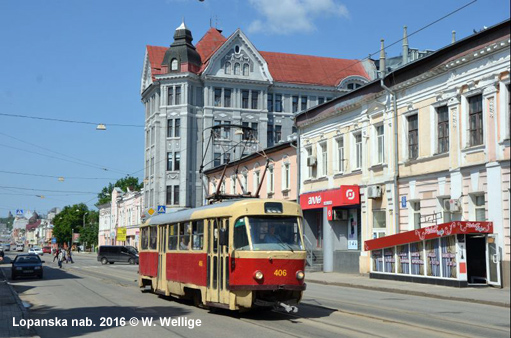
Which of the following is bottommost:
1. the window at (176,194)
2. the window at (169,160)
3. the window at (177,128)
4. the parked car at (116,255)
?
the parked car at (116,255)

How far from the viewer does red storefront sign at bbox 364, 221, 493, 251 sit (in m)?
23.1

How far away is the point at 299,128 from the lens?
133ft

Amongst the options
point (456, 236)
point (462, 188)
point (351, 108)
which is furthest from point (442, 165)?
point (351, 108)

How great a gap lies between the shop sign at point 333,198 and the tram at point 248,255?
58.9ft

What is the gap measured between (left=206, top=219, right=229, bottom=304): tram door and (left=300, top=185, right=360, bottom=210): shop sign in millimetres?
18721

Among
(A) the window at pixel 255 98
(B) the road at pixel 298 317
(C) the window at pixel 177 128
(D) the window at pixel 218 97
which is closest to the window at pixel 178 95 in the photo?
(C) the window at pixel 177 128

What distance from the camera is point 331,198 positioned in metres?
35.2

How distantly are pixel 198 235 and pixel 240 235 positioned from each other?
2456 mm

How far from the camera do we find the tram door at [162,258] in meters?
19.7

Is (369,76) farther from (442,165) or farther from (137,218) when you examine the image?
(442,165)

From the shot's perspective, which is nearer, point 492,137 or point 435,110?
point 492,137

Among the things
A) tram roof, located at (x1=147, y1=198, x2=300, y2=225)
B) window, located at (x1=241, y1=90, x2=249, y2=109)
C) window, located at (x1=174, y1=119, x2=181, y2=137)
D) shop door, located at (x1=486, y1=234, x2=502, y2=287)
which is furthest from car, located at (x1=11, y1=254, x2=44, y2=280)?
window, located at (x1=241, y1=90, x2=249, y2=109)

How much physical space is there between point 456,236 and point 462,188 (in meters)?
2.37

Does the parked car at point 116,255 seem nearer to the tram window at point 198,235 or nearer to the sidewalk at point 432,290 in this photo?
the sidewalk at point 432,290
